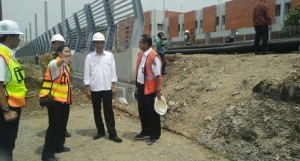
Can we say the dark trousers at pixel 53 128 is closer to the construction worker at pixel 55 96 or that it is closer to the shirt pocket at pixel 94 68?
the construction worker at pixel 55 96

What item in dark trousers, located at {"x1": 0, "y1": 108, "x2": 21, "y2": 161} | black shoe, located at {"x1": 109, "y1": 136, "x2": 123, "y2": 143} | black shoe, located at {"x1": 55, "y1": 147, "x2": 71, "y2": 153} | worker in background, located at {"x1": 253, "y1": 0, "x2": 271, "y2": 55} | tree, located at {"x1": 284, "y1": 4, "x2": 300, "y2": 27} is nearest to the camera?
dark trousers, located at {"x1": 0, "y1": 108, "x2": 21, "y2": 161}

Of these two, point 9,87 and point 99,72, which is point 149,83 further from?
point 9,87

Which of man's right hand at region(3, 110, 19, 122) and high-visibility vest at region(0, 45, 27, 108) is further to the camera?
high-visibility vest at region(0, 45, 27, 108)

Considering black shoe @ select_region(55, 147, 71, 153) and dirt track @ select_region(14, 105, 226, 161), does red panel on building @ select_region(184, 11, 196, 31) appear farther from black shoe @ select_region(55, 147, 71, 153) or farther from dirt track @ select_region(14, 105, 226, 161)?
black shoe @ select_region(55, 147, 71, 153)

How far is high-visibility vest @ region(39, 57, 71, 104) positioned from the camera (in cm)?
505

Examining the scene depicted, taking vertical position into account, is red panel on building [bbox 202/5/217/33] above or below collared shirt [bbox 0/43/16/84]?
above

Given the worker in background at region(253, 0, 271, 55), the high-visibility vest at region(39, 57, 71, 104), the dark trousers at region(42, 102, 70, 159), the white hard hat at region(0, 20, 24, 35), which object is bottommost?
the dark trousers at region(42, 102, 70, 159)

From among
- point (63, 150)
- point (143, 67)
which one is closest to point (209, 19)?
point (143, 67)

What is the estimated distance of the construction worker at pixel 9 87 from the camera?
3.54 meters

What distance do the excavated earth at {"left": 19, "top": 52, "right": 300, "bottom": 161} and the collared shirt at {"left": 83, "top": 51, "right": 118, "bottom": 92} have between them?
1.60 meters

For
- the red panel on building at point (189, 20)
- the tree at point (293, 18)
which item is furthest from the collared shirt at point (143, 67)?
the red panel on building at point (189, 20)

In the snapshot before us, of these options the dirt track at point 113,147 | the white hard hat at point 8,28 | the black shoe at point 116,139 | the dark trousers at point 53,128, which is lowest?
the dirt track at point 113,147

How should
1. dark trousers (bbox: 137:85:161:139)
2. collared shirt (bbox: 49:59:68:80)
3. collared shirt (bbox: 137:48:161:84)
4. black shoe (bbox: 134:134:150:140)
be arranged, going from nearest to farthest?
collared shirt (bbox: 49:59:68:80) → collared shirt (bbox: 137:48:161:84) → dark trousers (bbox: 137:85:161:139) → black shoe (bbox: 134:134:150:140)

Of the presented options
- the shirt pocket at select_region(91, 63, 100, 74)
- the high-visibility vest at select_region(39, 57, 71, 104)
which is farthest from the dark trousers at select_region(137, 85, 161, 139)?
the high-visibility vest at select_region(39, 57, 71, 104)
